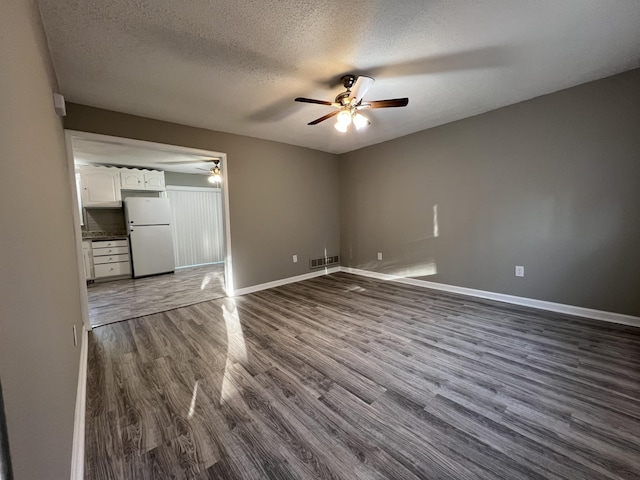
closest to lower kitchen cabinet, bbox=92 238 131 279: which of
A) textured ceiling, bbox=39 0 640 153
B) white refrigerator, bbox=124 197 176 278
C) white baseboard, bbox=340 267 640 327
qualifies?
white refrigerator, bbox=124 197 176 278

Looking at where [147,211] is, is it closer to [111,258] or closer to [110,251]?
[110,251]

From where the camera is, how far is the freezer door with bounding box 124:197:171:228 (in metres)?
5.07

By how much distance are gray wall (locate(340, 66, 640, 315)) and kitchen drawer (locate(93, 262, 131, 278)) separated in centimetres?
513

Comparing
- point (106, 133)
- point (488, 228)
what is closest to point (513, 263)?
point (488, 228)

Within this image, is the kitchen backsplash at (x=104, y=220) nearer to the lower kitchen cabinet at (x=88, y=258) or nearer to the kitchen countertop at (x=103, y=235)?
the kitchen countertop at (x=103, y=235)

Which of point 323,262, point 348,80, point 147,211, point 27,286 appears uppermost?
point 348,80

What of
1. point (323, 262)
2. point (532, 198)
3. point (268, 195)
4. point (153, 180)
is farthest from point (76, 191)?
point (532, 198)

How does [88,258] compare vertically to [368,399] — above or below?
above

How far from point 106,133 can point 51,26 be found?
141 cm

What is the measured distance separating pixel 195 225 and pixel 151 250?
1.29 meters

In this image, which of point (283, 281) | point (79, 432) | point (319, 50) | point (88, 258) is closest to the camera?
point (79, 432)

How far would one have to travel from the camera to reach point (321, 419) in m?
1.52

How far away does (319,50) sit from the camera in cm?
199

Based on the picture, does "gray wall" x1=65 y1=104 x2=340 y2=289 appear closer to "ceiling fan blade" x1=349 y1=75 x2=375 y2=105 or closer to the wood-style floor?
the wood-style floor
